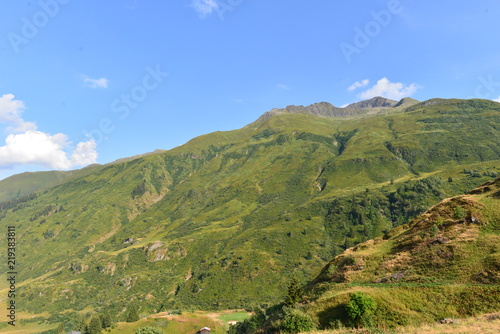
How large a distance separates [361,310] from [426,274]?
15.3m

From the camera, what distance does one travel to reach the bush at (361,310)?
34062mm

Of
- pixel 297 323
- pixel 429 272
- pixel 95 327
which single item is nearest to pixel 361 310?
pixel 297 323

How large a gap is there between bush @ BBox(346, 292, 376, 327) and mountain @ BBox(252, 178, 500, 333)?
0.17m

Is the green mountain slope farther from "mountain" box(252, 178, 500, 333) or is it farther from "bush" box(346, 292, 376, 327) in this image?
"bush" box(346, 292, 376, 327)

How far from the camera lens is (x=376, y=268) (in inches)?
1897

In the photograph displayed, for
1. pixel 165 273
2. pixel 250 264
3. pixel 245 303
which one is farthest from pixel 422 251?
pixel 165 273

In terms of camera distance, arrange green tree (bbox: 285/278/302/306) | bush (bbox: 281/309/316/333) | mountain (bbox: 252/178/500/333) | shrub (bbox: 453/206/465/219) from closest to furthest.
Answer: mountain (bbox: 252/178/500/333)
bush (bbox: 281/309/316/333)
green tree (bbox: 285/278/302/306)
shrub (bbox: 453/206/465/219)

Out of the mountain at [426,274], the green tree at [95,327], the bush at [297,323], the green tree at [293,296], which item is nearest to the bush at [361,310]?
the mountain at [426,274]

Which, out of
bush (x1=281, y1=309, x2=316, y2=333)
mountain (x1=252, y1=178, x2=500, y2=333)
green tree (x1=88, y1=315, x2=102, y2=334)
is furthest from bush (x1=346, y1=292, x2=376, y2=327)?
green tree (x1=88, y1=315, x2=102, y2=334)

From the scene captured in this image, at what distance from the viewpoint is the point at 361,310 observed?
3441cm

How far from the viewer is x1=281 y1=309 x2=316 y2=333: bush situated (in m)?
35.7

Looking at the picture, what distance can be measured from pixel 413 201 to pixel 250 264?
13028 cm

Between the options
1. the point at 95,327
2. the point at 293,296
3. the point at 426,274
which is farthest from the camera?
the point at 95,327

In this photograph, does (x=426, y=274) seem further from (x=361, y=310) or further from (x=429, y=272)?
(x=361, y=310)
